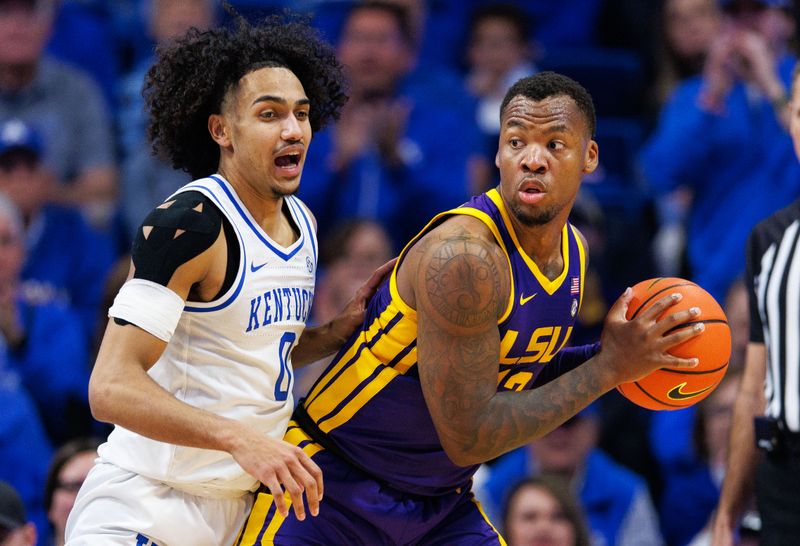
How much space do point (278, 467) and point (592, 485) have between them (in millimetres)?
3841

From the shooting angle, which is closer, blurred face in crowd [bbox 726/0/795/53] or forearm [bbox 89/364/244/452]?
forearm [bbox 89/364/244/452]

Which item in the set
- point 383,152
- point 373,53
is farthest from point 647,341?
point 373,53

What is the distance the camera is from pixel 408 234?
27.3 ft

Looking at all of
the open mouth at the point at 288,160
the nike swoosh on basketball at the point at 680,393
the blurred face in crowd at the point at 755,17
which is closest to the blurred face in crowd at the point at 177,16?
the blurred face in crowd at the point at 755,17

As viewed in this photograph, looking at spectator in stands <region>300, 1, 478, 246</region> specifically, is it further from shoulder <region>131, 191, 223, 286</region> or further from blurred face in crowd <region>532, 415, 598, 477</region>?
shoulder <region>131, 191, 223, 286</region>

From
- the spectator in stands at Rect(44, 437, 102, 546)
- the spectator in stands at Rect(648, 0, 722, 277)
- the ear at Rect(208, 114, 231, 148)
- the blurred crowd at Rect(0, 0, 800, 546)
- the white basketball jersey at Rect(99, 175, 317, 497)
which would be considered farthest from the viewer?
the spectator in stands at Rect(648, 0, 722, 277)

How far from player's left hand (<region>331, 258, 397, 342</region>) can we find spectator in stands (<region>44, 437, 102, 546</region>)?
177cm

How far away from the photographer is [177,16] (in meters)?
8.59

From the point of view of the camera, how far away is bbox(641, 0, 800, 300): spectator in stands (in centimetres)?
803

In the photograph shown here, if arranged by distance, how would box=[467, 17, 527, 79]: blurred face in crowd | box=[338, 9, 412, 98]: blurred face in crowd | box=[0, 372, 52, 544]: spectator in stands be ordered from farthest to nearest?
1. box=[467, 17, 527, 79]: blurred face in crowd
2. box=[338, 9, 412, 98]: blurred face in crowd
3. box=[0, 372, 52, 544]: spectator in stands

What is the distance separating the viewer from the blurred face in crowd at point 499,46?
9305 mm

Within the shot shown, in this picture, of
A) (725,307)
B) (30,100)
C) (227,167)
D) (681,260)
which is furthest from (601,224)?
(227,167)

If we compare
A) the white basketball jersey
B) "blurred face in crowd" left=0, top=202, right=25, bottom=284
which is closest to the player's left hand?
the white basketball jersey

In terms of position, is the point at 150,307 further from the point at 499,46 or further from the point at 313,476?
the point at 499,46
